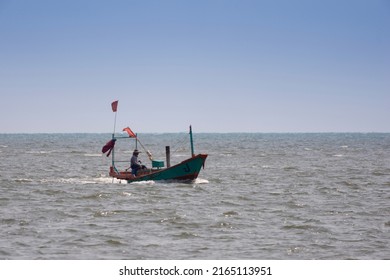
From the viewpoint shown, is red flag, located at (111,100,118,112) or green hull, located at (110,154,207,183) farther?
red flag, located at (111,100,118,112)

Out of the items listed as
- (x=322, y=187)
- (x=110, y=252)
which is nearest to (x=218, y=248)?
(x=110, y=252)

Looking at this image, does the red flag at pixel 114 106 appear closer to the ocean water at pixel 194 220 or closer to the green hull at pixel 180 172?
the green hull at pixel 180 172

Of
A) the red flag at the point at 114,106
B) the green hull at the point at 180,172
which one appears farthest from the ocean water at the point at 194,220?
the red flag at the point at 114,106

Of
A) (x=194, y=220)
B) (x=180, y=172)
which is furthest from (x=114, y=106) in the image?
(x=194, y=220)

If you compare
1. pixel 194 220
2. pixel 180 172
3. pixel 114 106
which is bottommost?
pixel 194 220

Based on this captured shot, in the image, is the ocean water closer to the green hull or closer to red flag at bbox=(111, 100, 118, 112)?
the green hull

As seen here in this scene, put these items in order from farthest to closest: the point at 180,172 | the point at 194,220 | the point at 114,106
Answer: the point at 114,106
the point at 180,172
the point at 194,220

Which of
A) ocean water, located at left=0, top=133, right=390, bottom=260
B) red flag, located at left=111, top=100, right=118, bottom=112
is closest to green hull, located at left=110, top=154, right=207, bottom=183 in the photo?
ocean water, located at left=0, top=133, right=390, bottom=260

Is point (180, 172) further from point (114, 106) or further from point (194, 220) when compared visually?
point (194, 220)

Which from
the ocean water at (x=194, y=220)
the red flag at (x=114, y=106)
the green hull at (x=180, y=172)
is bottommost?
the ocean water at (x=194, y=220)

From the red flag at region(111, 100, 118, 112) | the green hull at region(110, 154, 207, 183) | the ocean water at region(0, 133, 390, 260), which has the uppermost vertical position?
the red flag at region(111, 100, 118, 112)

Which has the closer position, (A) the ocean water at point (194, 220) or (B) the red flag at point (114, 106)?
(A) the ocean water at point (194, 220)

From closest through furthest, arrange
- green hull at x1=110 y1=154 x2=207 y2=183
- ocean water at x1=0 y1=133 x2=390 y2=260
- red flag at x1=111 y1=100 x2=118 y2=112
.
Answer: ocean water at x1=0 y1=133 x2=390 y2=260 < green hull at x1=110 y1=154 x2=207 y2=183 < red flag at x1=111 y1=100 x2=118 y2=112

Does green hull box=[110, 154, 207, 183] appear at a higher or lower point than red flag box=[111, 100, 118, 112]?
lower
